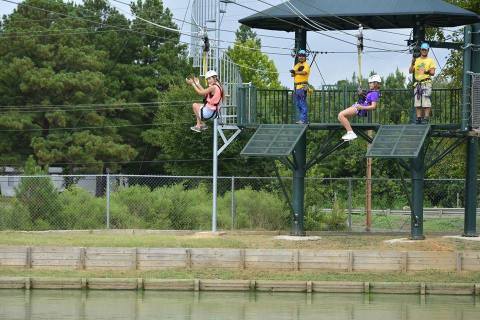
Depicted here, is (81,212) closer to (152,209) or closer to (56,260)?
(152,209)

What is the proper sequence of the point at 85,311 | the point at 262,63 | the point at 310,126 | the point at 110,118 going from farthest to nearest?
1. the point at 262,63
2. the point at 110,118
3. the point at 310,126
4. the point at 85,311

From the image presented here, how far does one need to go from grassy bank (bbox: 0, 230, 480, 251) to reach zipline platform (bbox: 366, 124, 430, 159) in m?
2.44

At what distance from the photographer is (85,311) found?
20.6 meters

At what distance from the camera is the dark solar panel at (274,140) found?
1113 inches

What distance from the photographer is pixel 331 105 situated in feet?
101

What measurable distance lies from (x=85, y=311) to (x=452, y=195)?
35.3m

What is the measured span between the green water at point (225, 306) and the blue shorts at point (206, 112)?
5.91 m

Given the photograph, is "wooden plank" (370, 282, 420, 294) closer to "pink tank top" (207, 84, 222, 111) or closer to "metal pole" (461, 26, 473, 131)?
"metal pole" (461, 26, 473, 131)

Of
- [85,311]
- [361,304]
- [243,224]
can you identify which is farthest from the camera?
[243,224]

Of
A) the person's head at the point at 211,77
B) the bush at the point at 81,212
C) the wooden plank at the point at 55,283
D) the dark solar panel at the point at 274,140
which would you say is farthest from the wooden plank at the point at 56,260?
the bush at the point at 81,212

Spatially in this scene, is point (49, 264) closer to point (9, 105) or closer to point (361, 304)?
point (361, 304)

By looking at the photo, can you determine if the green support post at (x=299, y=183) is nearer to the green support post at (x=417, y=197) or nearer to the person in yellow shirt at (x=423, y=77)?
the green support post at (x=417, y=197)

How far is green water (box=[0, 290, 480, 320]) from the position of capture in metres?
20.4

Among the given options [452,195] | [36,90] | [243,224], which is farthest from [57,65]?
[243,224]
